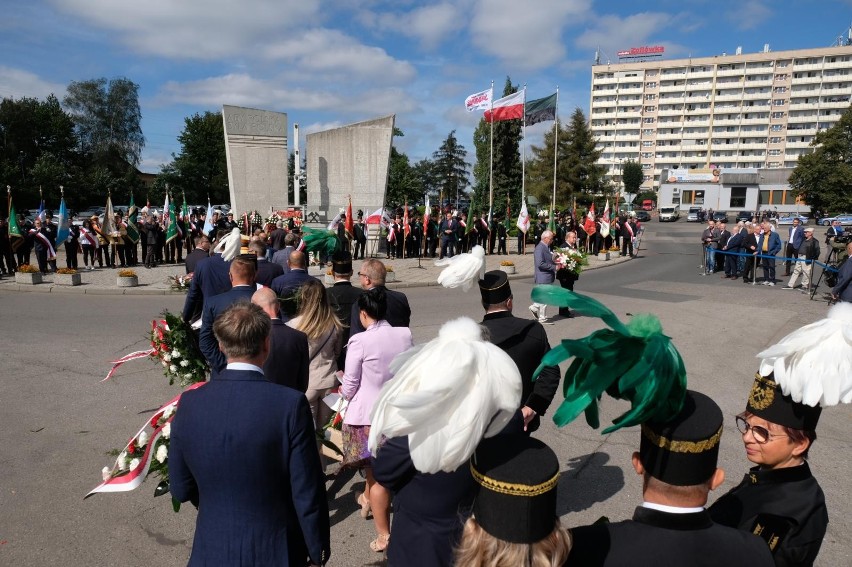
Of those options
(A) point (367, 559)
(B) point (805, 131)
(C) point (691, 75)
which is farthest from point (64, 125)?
(B) point (805, 131)

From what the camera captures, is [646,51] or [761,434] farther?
[646,51]

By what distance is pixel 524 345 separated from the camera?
388 cm

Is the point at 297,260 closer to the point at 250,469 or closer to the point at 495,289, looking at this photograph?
the point at 495,289

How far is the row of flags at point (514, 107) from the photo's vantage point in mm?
28812

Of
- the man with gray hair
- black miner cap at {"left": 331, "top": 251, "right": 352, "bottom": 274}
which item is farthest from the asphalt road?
black miner cap at {"left": 331, "top": 251, "right": 352, "bottom": 274}

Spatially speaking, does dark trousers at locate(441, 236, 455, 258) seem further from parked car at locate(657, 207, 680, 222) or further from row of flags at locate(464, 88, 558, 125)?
parked car at locate(657, 207, 680, 222)

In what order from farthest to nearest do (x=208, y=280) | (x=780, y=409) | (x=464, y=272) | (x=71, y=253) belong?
(x=71, y=253), (x=208, y=280), (x=464, y=272), (x=780, y=409)

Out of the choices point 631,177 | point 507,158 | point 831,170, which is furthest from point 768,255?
point 631,177

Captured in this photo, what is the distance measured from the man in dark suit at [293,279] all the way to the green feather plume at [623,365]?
481 centimetres

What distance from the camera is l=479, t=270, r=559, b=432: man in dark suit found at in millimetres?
3867

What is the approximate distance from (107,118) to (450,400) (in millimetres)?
74495

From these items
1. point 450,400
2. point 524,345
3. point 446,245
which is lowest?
point 446,245

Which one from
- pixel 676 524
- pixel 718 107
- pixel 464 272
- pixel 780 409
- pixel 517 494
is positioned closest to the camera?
pixel 517 494

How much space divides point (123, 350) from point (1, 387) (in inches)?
79.8
